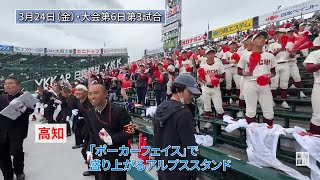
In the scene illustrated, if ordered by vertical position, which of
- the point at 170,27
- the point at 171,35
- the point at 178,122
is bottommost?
the point at 178,122

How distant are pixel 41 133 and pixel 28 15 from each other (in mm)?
11930

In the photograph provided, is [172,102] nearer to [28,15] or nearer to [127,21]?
[127,21]

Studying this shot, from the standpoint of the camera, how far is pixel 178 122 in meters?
2.05

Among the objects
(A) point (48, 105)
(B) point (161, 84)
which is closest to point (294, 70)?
(B) point (161, 84)

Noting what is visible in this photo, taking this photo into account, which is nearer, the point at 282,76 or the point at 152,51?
the point at 282,76

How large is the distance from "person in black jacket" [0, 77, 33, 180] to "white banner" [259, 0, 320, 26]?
15276 mm

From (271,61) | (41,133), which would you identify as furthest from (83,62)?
(271,61)

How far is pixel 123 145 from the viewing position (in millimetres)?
2725

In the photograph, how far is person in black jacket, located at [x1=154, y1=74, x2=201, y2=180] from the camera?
2.05m

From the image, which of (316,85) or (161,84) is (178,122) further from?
(161,84)

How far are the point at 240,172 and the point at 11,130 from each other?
3221mm

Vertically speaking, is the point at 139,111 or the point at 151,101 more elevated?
the point at 151,101

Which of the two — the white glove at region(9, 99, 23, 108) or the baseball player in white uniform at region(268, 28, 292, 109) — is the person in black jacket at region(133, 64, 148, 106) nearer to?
the baseball player in white uniform at region(268, 28, 292, 109)

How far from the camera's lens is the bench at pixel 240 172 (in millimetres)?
2744
